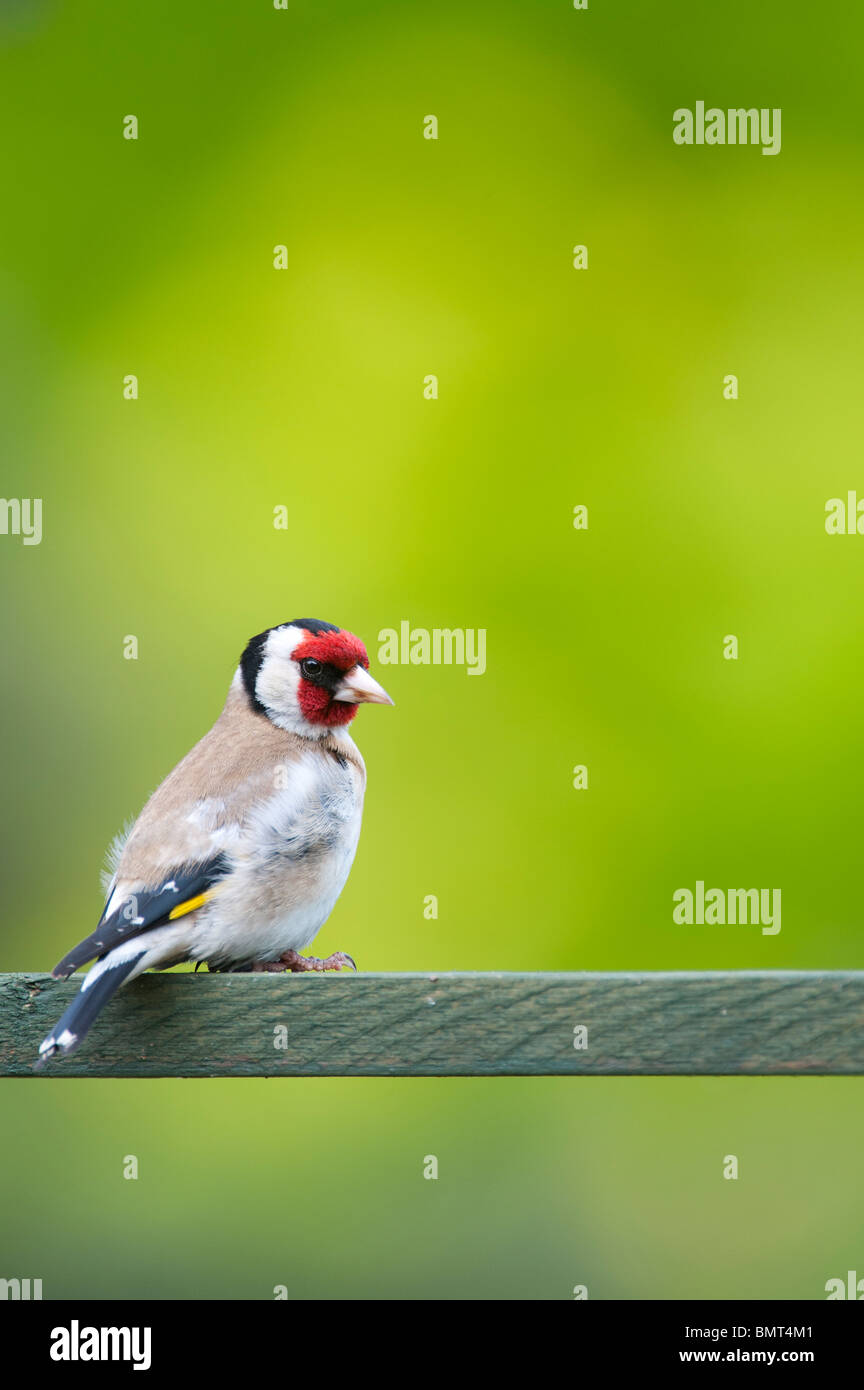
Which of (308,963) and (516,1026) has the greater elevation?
(308,963)

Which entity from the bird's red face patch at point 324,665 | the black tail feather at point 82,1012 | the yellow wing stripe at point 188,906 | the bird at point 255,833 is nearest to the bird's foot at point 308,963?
the bird at point 255,833

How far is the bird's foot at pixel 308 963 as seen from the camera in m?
3.53

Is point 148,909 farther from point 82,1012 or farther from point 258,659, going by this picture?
point 258,659

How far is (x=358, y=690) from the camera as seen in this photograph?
362 centimetres

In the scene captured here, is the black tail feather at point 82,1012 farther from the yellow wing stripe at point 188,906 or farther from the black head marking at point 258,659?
the black head marking at point 258,659

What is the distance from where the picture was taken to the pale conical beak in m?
3.62

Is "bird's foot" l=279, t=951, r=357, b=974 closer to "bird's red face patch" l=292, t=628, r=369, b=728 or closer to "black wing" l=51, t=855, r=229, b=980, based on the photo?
"black wing" l=51, t=855, r=229, b=980

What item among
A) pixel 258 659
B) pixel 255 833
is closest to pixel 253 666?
pixel 258 659

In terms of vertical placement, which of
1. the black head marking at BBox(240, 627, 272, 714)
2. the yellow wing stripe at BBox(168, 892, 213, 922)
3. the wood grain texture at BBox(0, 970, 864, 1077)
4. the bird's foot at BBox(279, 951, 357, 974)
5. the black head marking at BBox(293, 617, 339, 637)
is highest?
the black head marking at BBox(293, 617, 339, 637)

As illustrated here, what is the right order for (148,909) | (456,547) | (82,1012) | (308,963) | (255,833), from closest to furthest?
(82,1012), (148,909), (255,833), (308,963), (456,547)

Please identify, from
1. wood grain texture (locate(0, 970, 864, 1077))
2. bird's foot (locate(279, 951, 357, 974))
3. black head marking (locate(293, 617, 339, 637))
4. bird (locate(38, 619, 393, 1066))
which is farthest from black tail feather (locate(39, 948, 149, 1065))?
black head marking (locate(293, 617, 339, 637))

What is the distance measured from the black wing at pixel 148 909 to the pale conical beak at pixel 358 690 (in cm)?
54

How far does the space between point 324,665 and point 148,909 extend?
31.4 inches

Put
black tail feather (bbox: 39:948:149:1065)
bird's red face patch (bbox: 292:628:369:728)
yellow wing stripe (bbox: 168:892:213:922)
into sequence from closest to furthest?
black tail feather (bbox: 39:948:149:1065)
yellow wing stripe (bbox: 168:892:213:922)
bird's red face patch (bbox: 292:628:369:728)
